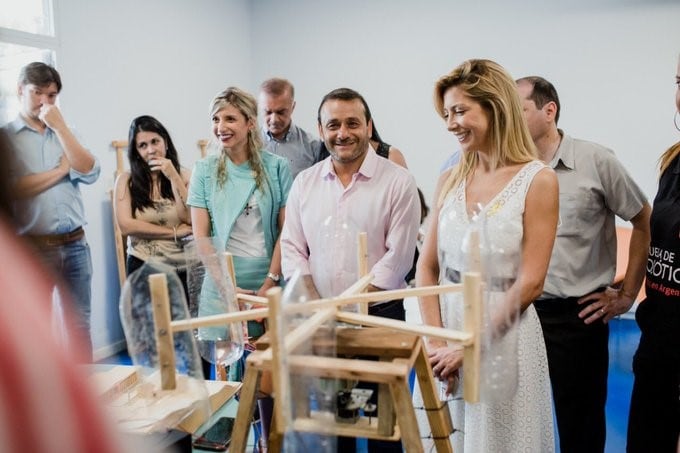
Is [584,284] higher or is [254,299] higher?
[254,299]

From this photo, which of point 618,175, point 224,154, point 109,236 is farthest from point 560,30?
point 109,236

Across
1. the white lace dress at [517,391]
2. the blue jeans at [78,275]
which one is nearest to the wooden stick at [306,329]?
the white lace dress at [517,391]

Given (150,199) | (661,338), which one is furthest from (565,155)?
(150,199)

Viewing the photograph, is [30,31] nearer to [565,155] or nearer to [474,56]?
[565,155]

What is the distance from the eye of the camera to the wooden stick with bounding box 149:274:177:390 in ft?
2.72

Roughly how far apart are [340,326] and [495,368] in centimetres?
28

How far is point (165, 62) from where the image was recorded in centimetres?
436

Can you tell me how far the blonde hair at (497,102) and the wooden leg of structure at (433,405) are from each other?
68 cm

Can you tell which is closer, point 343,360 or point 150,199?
point 343,360

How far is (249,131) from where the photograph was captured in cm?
232

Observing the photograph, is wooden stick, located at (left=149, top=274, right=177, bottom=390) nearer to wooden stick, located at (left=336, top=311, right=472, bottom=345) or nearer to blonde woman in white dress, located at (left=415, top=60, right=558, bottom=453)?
wooden stick, located at (left=336, top=311, right=472, bottom=345)

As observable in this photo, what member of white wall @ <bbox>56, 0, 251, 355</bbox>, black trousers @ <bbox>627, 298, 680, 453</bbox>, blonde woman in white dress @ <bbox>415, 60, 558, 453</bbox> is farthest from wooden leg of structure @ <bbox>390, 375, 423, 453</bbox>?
white wall @ <bbox>56, 0, 251, 355</bbox>

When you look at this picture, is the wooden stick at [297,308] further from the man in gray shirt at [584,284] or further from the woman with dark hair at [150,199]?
the woman with dark hair at [150,199]

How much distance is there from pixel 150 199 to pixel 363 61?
2.72 m
